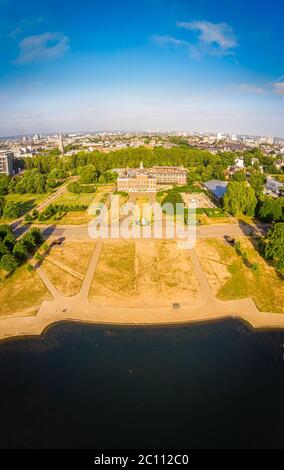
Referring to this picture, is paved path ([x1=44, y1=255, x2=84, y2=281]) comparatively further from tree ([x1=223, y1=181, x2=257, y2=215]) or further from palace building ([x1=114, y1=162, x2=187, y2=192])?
palace building ([x1=114, y1=162, x2=187, y2=192])

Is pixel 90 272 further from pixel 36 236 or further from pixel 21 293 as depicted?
pixel 36 236

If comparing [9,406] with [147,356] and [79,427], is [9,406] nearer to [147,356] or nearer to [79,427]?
[79,427]

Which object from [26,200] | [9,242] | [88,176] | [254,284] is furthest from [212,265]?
[88,176]

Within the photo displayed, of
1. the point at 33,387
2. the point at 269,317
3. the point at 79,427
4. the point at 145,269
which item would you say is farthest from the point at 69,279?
the point at 269,317

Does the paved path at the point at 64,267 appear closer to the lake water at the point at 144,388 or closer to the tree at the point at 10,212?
the lake water at the point at 144,388

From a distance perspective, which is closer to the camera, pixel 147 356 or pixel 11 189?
pixel 147 356

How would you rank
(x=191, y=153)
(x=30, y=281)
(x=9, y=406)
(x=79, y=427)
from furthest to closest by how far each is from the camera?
1. (x=191, y=153)
2. (x=30, y=281)
3. (x=9, y=406)
4. (x=79, y=427)

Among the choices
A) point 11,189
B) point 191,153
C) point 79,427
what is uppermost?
point 191,153
